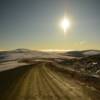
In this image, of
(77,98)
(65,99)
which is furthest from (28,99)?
(77,98)

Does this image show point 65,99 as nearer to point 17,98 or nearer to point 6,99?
point 17,98

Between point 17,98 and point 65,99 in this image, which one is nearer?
point 65,99

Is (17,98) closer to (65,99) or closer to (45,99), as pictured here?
(45,99)

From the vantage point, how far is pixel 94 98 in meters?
13.5

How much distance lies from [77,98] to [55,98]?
5.93ft

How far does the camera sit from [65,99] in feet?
43.4

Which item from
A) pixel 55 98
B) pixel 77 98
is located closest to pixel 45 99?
pixel 55 98

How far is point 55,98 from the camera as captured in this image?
13758mm

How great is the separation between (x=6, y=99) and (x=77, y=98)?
6022 millimetres

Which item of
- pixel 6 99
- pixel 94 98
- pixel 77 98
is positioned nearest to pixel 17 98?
pixel 6 99

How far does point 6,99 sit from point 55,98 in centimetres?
422

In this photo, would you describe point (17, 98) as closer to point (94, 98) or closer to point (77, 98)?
point (77, 98)

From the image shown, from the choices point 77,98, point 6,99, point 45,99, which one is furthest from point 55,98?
point 6,99

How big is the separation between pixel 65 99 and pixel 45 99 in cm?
167
